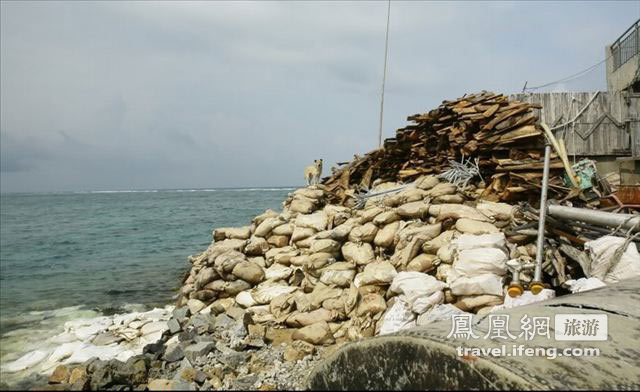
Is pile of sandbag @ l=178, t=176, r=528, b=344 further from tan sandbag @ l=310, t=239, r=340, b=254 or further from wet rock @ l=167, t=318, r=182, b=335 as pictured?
wet rock @ l=167, t=318, r=182, b=335

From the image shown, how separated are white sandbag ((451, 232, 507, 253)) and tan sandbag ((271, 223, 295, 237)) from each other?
12.4 ft

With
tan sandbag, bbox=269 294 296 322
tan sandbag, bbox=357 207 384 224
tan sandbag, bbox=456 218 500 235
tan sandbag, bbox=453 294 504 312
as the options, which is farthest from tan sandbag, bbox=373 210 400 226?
tan sandbag, bbox=453 294 504 312

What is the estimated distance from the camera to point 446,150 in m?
8.60

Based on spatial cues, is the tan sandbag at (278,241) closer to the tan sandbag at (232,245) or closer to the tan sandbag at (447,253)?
the tan sandbag at (232,245)

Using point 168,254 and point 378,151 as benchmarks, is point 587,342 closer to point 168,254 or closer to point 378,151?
point 378,151

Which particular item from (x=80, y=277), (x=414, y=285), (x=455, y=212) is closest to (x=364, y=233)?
(x=455, y=212)

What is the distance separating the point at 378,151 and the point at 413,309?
21.2 ft

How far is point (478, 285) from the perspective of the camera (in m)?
4.57

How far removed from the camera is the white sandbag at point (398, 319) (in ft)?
15.3

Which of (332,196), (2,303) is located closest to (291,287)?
(332,196)

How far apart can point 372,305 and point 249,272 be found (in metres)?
2.78

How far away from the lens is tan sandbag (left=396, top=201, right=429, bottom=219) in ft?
21.3

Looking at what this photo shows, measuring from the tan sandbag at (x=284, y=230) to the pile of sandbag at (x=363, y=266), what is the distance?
0.02 m

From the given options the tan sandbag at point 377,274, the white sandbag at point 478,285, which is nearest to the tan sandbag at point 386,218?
the tan sandbag at point 377,274
